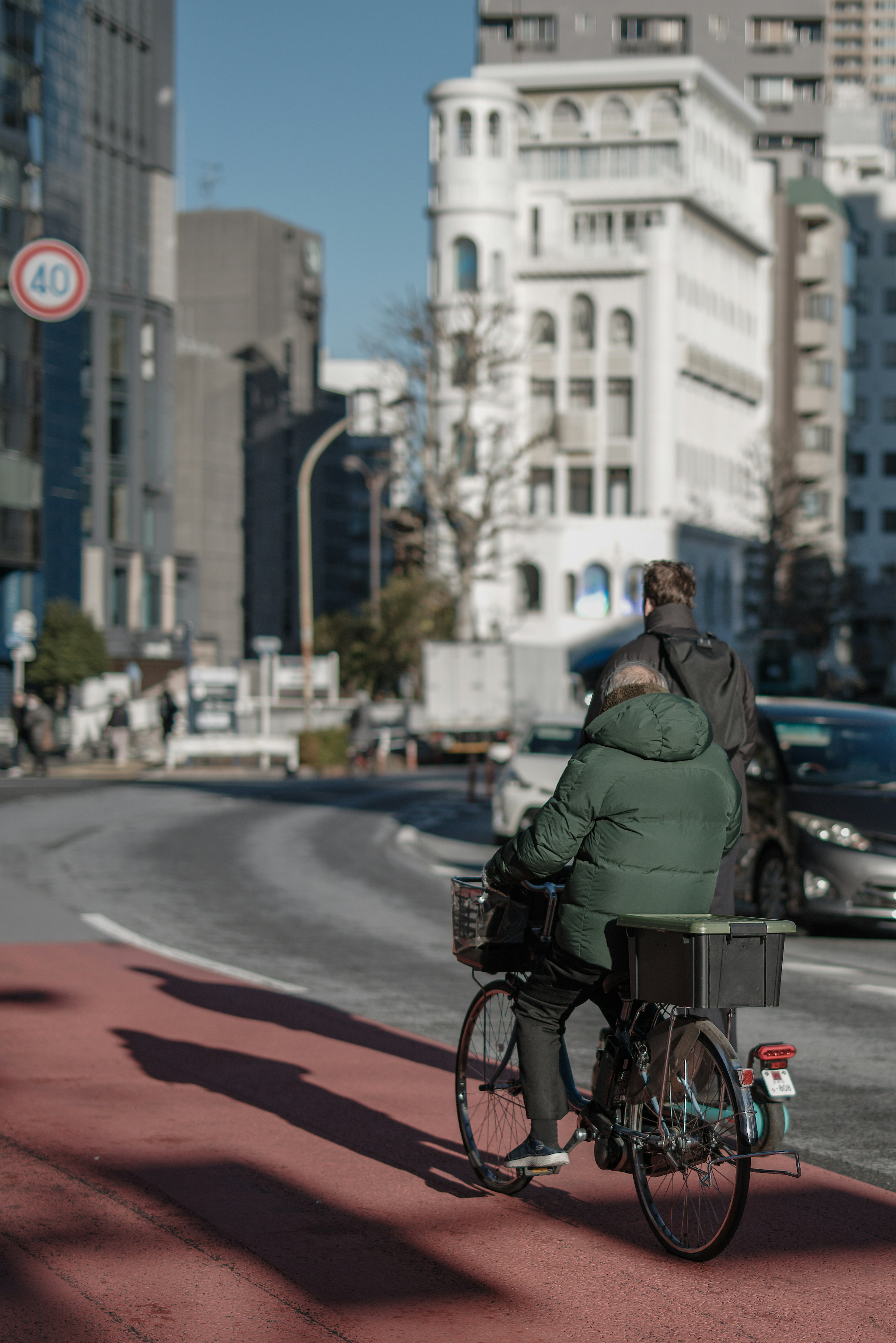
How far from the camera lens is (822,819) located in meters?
12.5

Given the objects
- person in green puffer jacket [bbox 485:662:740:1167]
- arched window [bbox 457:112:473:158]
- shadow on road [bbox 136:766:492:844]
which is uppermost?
arched window [bbox 457:112:473:158]

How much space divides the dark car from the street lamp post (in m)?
40.4

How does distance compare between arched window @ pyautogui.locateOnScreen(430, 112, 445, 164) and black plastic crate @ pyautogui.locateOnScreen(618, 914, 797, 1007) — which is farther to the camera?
arched window @ pyautogui.locateOnScreen(430, 112, 445, 164)

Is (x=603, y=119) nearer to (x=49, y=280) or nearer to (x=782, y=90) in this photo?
(x=782, y=90)

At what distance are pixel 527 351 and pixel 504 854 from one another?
235ft

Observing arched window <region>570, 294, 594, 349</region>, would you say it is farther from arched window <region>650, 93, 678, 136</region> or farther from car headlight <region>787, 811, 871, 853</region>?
car headlight <region>787, 811, 871, 853</region>

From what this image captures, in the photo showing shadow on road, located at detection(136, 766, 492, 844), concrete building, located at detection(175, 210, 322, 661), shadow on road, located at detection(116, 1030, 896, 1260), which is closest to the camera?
shadow on road, located at detection(116, 1030, 896, 1260)

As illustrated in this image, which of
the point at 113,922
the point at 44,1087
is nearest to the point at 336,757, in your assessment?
the point at 113,922

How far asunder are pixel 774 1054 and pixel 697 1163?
365 millimetres

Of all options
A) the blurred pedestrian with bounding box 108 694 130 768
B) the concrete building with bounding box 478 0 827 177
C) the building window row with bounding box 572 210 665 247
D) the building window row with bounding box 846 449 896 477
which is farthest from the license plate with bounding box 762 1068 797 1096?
the building window row with bounding box 846 449 896 477

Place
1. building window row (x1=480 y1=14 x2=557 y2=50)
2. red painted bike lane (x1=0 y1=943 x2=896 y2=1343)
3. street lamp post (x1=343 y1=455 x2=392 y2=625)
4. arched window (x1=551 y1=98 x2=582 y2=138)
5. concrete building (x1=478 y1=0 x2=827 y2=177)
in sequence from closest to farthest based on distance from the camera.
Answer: red painted bike lane (x1=0 y1=943 x2=896 y2=1343)
street lamp post (x1=343 y1=455 x2=392 y2=625)
arched window (x1=551 y1=98 x2=582 y2=138)
building window row (x1=480 y1=14 x2=557 y2=50)
concrete building (x1=478 y1=0 x2=827 y2=177)

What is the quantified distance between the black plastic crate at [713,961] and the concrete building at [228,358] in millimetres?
97682

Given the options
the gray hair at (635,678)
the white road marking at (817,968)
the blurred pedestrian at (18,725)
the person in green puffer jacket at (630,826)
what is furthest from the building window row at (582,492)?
the person in green puffer jacket at (630,826)

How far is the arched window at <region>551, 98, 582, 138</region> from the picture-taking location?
78875mm
